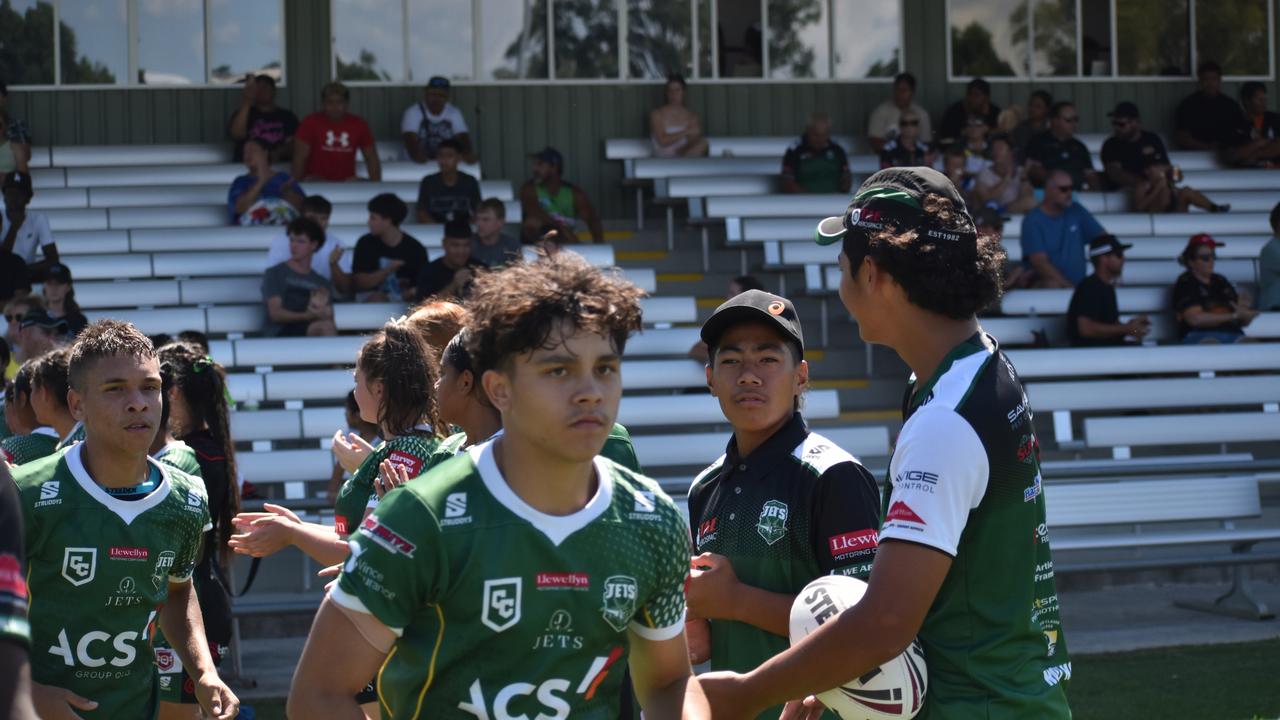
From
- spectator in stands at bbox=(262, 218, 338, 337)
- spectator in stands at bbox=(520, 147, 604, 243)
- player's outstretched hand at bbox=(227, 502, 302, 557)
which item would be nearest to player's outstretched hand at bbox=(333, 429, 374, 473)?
player's outstretched hand at bbox=(227, 502, 302, 557)

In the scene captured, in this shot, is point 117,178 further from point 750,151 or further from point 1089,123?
point 1089,123

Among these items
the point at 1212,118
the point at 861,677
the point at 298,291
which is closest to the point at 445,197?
the point at 298,291

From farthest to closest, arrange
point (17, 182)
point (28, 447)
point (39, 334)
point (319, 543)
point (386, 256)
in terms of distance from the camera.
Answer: point (17, 182)
point (386, 256)
point (39, 334)
point (28, 447)
point (319, 543)

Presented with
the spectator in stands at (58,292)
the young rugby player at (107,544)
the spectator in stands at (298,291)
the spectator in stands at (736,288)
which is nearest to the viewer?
the young rugby player at (107,544)

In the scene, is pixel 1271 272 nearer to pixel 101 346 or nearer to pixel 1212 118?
pixel 1212 118

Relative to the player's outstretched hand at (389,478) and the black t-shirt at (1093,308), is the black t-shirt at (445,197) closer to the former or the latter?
the black t-shirt at (1093,308)

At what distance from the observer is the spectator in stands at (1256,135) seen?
15531 millimetres

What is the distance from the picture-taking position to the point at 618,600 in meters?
2.48

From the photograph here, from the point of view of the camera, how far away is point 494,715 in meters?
2.38

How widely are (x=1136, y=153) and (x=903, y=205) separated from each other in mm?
13037

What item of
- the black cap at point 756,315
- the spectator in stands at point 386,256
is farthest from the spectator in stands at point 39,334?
the black cap at point 756,315

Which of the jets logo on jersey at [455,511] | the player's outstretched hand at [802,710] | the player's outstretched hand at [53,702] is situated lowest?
the player's outstretched hand at [53,702]

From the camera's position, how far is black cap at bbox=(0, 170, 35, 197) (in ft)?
40.4

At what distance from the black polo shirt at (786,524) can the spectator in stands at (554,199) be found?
32.9 ft
